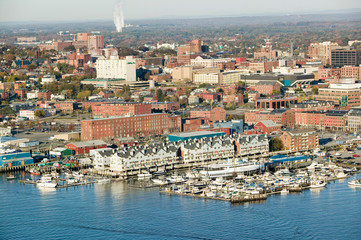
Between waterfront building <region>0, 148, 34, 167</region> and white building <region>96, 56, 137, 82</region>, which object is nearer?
waterfront building <region>0, 148, 34, 167</region>

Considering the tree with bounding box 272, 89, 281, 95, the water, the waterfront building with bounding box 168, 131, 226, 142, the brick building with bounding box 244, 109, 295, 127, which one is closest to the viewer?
the water

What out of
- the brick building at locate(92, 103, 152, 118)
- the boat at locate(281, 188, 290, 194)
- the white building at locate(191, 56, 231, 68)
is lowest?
the boat at locate(281, 188, 290, 194)

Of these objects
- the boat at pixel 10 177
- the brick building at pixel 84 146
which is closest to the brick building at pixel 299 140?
the brick building at pixel 84 146

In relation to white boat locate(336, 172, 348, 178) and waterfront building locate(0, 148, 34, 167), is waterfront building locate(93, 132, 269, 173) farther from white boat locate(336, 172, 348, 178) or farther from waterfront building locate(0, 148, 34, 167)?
white boat locate(336, 172, 348, 178)

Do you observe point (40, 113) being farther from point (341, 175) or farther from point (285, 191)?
point (285, 191)

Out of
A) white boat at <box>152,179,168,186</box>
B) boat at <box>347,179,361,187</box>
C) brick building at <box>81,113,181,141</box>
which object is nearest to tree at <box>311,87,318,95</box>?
brick building at <box>81,113,181,141</box>

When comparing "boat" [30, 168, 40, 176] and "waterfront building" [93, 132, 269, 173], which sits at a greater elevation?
"waterfront building" [93, 132, 269, 173]

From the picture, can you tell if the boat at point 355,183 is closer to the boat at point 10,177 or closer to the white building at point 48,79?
the boat at point 10,177
